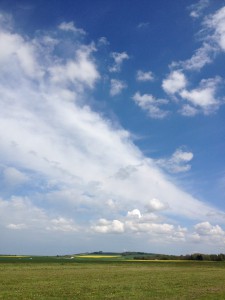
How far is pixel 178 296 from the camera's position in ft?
99.6

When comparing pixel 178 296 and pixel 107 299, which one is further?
pixel 178 296

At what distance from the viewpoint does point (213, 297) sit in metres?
29.6

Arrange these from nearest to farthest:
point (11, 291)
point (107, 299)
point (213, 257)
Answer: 1. point (107, 299)
2. point (11, 291)
3. point (213, 257)

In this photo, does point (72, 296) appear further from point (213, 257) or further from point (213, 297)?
point (213, 257)

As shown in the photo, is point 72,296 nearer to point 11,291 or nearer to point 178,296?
point 11,291

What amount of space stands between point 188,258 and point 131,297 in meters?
145

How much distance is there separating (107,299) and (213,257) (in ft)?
478

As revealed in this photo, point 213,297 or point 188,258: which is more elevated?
point 188,258

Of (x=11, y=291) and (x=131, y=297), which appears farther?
(x=11, y=291)

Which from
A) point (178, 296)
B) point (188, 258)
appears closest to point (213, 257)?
point (188, 258)

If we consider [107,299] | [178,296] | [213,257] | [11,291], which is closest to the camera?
[107,299]

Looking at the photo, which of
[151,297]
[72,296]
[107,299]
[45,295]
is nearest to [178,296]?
[151,297]

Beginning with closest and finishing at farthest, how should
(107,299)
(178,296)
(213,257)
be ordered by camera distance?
(107,299), (178,296), (213,257)

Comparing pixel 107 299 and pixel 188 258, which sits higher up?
pixel 188 258
